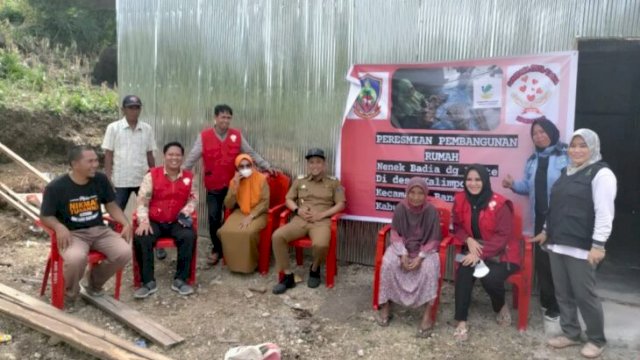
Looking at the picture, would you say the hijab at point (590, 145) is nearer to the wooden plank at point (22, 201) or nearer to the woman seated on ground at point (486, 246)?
the woman seated on ground at point (486, 246)

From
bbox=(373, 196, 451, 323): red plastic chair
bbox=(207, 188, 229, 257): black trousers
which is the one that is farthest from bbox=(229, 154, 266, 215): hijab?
bbox=(373, 196, 451, 323): red plastic chair

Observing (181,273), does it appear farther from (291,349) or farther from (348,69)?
(348,69)

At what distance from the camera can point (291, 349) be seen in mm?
3922

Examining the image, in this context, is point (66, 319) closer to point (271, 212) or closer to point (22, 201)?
point (271, 212)

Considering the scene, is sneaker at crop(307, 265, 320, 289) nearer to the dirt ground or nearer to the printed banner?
the dirt ground

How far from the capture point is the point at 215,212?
5602mm

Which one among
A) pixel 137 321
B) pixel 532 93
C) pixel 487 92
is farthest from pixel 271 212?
pixel 532 93

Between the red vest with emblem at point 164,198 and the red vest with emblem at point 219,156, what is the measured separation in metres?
0.55

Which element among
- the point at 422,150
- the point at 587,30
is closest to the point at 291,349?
the point at 422,150

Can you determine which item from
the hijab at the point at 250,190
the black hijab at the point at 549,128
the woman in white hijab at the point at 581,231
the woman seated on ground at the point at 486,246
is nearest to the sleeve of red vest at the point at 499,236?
the woman seated on ground at the point at 486,246

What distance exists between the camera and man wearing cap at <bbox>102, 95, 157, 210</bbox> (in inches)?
211

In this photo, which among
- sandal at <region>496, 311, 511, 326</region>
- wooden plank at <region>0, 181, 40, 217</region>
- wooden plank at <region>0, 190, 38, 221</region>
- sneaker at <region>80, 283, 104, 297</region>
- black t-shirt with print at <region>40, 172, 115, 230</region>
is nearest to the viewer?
sandal at <region>496, 311, 511, 326</region>

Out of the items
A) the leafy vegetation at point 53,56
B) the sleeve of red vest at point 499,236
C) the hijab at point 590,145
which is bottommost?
the sleeve of red vest at point 499,236

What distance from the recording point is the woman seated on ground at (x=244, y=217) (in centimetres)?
520
